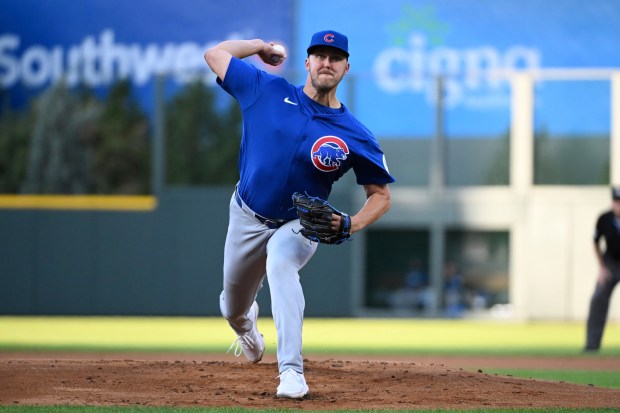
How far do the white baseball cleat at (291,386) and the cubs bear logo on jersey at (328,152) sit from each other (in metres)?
1.13

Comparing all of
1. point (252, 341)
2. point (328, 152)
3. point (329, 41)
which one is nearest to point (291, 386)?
Result: point (328, 152)

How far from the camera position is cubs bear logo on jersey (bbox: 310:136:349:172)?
6.18 meters

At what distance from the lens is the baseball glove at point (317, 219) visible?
600cm

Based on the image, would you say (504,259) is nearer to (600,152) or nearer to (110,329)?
(600,152)

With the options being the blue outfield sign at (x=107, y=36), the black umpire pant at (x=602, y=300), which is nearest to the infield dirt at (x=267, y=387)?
the black umpire pant at (x=602, y=300)

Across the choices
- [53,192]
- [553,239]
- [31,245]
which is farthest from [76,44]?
[553,239]

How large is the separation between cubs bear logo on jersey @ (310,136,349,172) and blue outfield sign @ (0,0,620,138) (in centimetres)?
1970

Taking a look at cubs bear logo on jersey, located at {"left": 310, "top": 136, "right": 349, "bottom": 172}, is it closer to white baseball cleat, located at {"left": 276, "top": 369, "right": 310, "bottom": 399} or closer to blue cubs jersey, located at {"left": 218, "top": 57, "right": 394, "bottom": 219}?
blue cubs jersey, located at {"left": 218, "top": 57, "right": 394, "bottom": 219}

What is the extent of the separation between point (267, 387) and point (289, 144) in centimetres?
145

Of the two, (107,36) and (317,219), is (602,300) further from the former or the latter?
(107,36)

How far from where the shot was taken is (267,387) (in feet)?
21.6

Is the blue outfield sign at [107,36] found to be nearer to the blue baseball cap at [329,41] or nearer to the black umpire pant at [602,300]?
the black umpire pant at [602,300]

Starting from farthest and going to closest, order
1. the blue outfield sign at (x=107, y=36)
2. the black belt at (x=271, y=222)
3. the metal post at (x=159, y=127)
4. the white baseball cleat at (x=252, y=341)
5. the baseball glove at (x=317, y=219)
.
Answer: the blue outfield sign at (x=107, y=36) < the metal post at (x=159, y=127) < the white baseball cleat at (x=252, y=341) < the black belt at (x=271, y=222) < the baseball glove at (x=317, y=219)

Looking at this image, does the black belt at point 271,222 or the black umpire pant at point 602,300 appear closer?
the black belt at point 271,222
